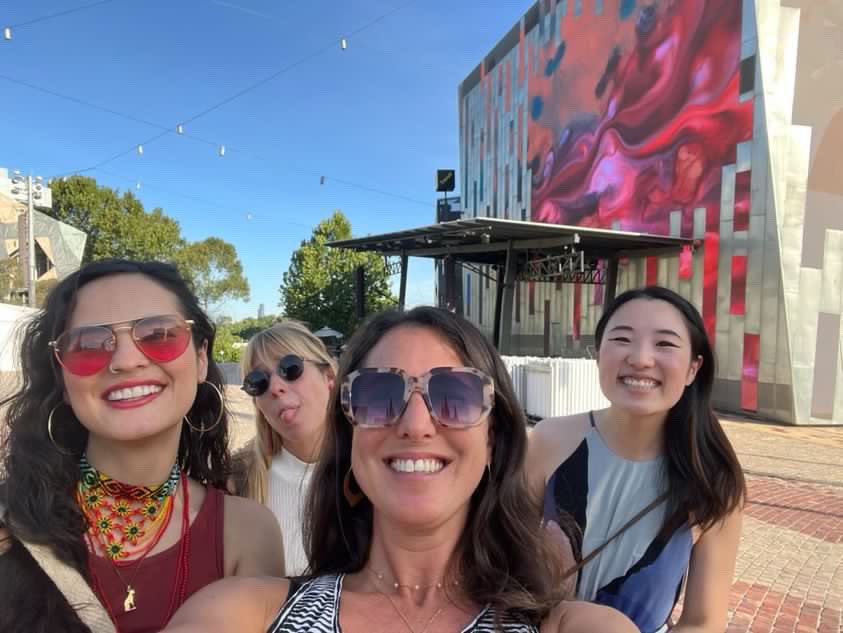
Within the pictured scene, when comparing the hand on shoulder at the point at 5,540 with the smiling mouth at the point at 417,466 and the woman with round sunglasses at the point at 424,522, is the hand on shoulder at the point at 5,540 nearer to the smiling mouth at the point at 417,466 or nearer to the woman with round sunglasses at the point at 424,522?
the woman with round sunglasses at the point at 424,522

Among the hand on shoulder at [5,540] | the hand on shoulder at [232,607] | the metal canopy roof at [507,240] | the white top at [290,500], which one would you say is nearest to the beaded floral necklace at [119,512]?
the hand on shoulder at [5,540]

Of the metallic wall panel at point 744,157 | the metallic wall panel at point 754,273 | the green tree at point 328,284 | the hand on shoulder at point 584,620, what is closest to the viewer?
the hand on shoulder at point 584,620

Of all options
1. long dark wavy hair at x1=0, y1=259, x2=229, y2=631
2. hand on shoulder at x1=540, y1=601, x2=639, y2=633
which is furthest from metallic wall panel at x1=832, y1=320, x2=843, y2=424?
long dark wavy hair at x1=0, y1=259, x2=229, y2=631

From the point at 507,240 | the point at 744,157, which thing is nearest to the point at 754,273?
the point at 744,157

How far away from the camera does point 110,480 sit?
151 cm

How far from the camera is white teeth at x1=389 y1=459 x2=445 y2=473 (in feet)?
4.35

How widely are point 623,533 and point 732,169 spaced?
13147 mm

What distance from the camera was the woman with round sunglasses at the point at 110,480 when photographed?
137cm

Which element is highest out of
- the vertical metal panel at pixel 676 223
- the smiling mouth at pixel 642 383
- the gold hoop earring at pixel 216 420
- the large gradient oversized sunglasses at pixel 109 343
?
the vertical metal panel at pixel 676 223

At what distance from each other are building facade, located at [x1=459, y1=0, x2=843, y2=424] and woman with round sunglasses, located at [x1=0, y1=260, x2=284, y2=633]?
516 inches

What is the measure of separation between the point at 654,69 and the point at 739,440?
10060mm

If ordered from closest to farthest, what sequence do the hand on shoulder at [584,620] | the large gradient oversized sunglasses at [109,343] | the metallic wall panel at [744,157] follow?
the hand on shoulder at [584,620] < the large gradient oversized sunglasses at [109,343] < the metallic wall panel at [744,157]

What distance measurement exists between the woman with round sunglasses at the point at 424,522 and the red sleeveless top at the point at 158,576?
0.24 metres

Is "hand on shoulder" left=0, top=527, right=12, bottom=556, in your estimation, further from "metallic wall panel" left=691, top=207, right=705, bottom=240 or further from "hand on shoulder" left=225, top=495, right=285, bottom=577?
"metallic wall panel" left=691, top=207, right=705, bottom=240
